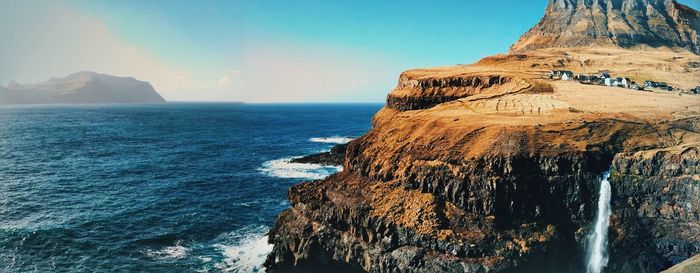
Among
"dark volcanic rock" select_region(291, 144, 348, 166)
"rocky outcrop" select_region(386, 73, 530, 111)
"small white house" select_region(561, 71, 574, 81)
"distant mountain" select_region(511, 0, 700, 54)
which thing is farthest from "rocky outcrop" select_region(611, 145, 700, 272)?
"distant mountain" select_region(511, 0, 700, 54)

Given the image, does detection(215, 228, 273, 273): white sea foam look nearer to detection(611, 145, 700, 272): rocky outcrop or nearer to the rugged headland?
the rugged headland

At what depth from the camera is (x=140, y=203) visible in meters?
66.4

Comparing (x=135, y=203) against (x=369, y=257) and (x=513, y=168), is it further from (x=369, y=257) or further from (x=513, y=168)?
(x=513, y=168)

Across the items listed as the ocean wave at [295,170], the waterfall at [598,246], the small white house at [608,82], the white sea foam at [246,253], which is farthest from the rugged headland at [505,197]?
the ocean wave at [295,170]

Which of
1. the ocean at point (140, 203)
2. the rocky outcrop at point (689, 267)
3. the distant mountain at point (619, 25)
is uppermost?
the distant mountain at point (619, 25)

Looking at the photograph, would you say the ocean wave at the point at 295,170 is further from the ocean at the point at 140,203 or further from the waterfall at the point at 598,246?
the waterfall at the point at 598,246

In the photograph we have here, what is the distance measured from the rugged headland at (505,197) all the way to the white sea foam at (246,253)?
6.52ft

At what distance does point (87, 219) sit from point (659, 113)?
77.5m

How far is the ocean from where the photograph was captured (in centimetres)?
4856

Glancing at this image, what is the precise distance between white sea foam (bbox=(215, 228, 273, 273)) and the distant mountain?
133138mm

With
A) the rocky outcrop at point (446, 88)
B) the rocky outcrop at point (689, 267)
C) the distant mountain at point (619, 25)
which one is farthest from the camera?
the distant mountain at point (619, 25)

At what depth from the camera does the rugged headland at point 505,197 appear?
41.7 m

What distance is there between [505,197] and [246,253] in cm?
3002

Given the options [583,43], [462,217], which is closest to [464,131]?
[462,217]
